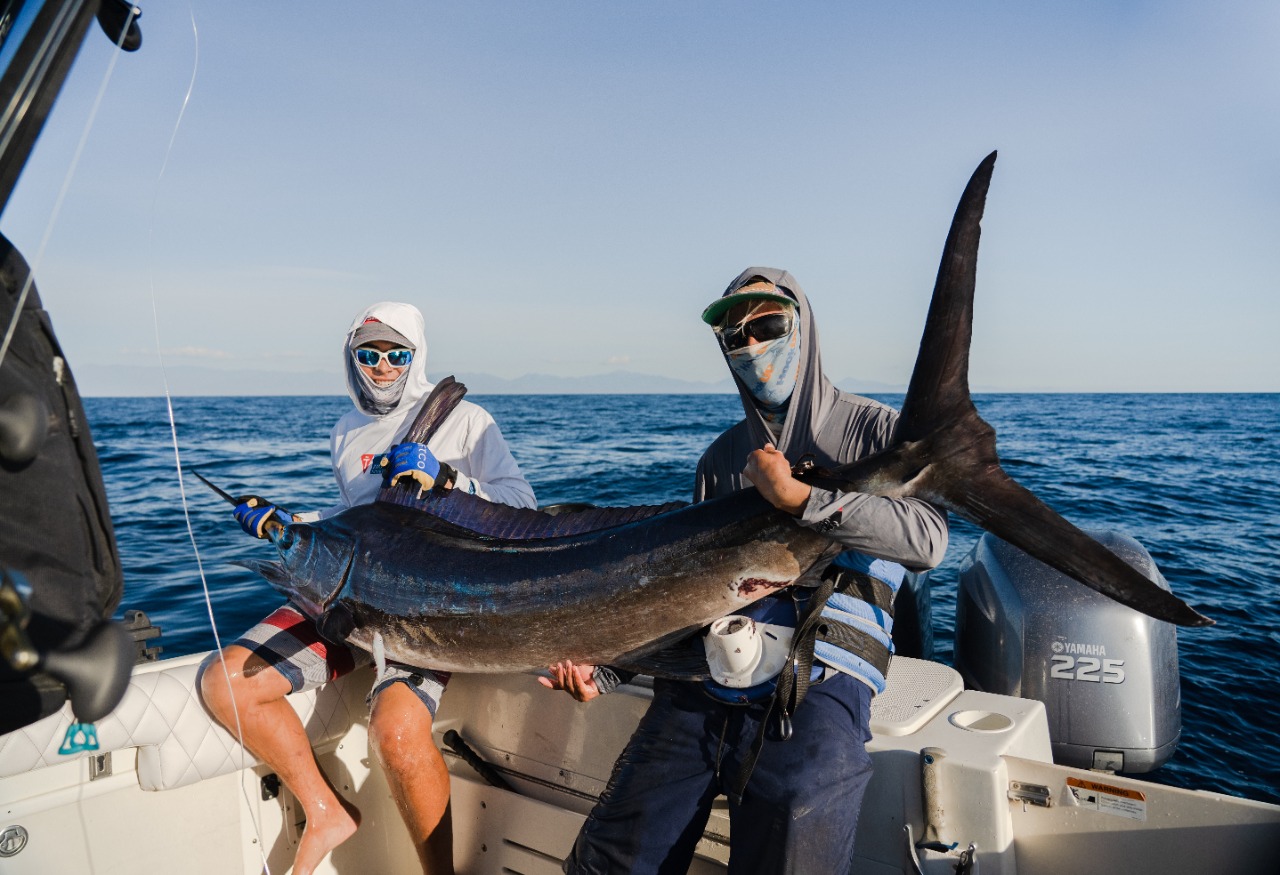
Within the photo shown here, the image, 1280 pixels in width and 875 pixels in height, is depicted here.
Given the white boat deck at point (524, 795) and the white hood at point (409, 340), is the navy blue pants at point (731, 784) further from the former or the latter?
the white hood at point (409, 340)

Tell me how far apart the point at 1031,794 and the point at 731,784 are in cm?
70

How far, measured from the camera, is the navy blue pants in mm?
1924

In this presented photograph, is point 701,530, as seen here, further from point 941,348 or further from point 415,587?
point 415,587

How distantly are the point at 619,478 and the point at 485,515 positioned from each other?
12150 millimetres

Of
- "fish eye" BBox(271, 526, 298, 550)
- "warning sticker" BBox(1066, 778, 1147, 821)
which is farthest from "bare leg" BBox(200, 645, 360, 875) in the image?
"warning sticker" BBox(1066, 778, 1147, 821)

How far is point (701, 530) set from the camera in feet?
7.24

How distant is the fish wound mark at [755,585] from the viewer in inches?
83.8

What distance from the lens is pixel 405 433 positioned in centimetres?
318

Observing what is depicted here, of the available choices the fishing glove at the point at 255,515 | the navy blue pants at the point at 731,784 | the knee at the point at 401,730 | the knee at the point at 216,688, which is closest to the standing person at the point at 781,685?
the navy blue pants at the point at 731,784

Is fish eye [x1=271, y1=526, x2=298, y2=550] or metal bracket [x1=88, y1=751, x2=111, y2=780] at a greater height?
fish eye [x1=271, y1=526, x2=298, y2=550]

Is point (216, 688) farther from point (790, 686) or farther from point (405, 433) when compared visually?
point (790, 686)

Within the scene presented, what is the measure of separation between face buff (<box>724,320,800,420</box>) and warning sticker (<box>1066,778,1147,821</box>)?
3.75 feet

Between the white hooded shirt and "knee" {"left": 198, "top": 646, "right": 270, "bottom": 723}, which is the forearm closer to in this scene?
the white hooded shirt

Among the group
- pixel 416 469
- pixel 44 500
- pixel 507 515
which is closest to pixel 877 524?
pixel 507 515
